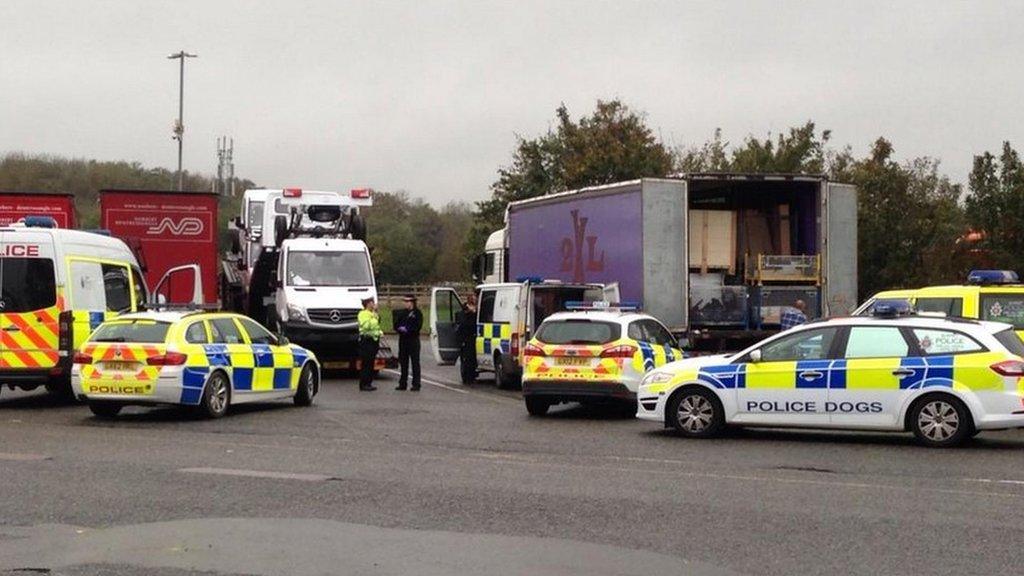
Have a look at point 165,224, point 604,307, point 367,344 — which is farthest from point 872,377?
point 165,224

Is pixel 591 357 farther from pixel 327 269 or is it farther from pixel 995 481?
pixel 327 269

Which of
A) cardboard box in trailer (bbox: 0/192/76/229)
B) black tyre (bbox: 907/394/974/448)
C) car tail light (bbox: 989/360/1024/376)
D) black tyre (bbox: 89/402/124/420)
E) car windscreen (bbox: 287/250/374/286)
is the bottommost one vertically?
black tyre (bbox: 89/402/124/420)

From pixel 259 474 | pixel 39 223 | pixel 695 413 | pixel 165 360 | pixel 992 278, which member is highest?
pixel 39 223

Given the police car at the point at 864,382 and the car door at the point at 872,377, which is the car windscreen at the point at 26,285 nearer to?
the police car at the point at 864,382

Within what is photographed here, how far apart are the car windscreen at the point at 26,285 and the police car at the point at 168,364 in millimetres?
1749

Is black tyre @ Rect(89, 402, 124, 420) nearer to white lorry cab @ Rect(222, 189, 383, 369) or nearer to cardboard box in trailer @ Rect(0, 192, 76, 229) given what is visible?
white lorry cab @ Rect(222, 189, 383, 369)

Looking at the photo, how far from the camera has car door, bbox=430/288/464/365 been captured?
2755 cm

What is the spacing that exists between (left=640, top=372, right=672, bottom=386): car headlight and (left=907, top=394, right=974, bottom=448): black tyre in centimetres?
277

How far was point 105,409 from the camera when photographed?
18.6 metres

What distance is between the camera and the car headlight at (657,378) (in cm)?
1631

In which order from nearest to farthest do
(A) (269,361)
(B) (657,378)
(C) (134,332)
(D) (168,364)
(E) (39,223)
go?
1. (B) (657,378)
2. (D) (168,364)
3. (C) (134,332)
4. (A) (269,361)
5. (E) (39,223)

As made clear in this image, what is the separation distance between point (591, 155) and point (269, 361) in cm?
3349

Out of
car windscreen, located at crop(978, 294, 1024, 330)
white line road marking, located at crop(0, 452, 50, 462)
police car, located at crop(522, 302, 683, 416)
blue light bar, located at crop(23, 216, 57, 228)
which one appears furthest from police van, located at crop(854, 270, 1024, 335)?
blue light bar, located at crop(23, 216, 57, 228)

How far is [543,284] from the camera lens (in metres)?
23.1
